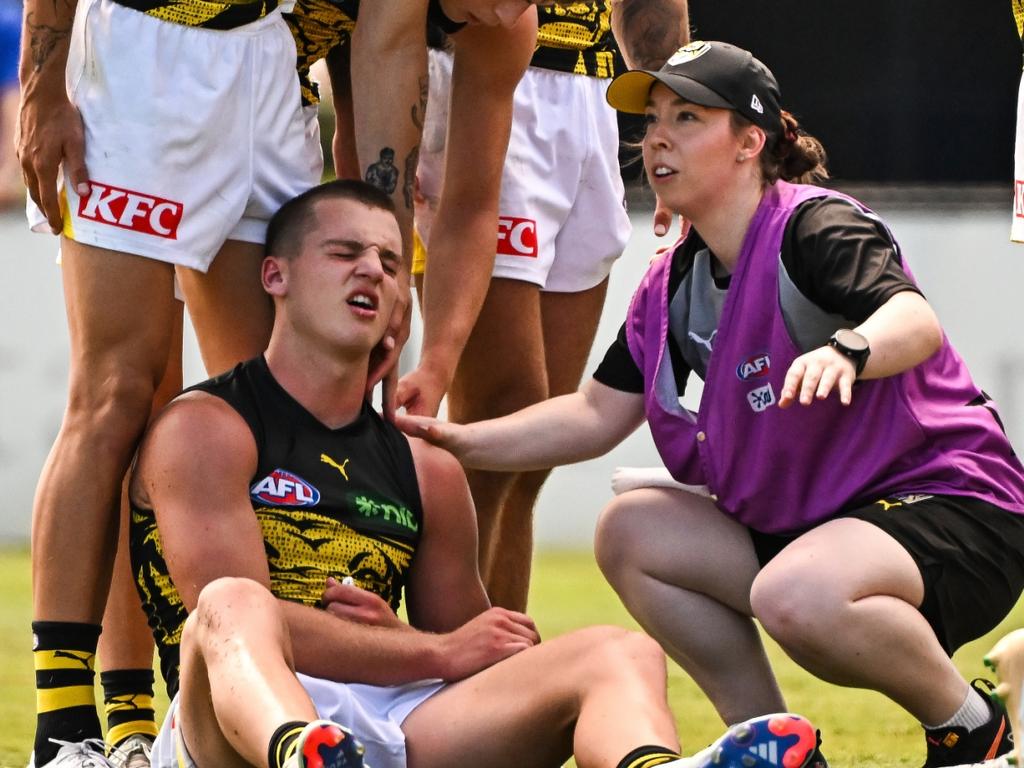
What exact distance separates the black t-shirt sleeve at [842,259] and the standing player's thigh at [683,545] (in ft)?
1.61

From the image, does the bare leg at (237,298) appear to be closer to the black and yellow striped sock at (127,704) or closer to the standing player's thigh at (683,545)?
the black and yellow striped sock at (127,704)

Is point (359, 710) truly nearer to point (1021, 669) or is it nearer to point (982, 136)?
point (1021, 669)

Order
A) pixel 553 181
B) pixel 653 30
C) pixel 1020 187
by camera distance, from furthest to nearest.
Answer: pixel 653 30
pixel 553 181
pixel 1020 187

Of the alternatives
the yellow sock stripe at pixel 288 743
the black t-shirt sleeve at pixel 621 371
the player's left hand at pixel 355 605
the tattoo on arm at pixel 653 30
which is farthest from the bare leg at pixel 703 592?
the tattoo on arm at pixel 653 30

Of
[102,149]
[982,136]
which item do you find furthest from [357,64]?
[982,136]

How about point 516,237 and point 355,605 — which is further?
point 516,237

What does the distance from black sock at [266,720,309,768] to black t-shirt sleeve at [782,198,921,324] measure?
1.22 metres

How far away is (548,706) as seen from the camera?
118 inches

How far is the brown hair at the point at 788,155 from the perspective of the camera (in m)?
3.56

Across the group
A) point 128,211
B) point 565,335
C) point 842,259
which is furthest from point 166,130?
point 565,335

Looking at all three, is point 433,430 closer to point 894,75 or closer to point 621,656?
point 621,656

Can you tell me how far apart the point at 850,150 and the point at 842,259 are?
5271 millimetres

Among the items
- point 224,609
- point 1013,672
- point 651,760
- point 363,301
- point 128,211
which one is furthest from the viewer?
point 128,211

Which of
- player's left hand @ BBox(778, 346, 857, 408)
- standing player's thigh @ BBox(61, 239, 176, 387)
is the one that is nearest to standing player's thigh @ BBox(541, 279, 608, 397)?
standing player's thigh @ BBox(61, 239, 176, 387)
